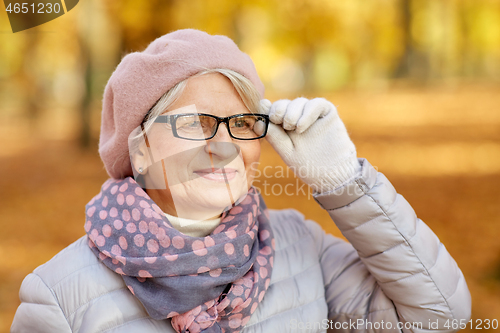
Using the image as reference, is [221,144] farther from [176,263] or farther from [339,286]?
[339,286]

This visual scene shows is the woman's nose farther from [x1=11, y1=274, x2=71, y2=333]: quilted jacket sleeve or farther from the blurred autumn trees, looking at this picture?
the blurred autumn trees

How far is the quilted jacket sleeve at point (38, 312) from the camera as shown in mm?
1519

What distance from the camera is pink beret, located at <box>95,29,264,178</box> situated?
1.62 meters

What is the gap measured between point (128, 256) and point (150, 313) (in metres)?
0.22

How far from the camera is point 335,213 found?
5.74 feet

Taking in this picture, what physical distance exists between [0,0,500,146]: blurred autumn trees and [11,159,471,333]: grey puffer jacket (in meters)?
5.19

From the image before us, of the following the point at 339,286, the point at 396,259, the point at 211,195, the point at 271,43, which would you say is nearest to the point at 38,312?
the point at 211,195

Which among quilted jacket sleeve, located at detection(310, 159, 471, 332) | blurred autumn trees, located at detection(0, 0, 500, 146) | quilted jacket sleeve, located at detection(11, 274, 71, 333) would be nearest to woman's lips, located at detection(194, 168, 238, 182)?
quilted jacket sleeve, located at detection(310, 159, 471, 332)

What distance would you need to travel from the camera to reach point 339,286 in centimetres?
189

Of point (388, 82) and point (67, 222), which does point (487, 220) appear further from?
point (388, 82)

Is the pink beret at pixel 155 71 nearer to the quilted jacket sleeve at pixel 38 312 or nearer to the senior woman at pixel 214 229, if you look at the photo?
the senior woman at pixel 214 229

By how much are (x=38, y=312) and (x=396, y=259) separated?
1.40 m

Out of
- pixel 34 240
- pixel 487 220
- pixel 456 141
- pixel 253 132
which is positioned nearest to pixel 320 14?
pixel 456 141

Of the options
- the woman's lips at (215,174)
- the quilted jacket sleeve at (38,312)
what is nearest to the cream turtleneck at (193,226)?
the woman's lips at (215,174)
